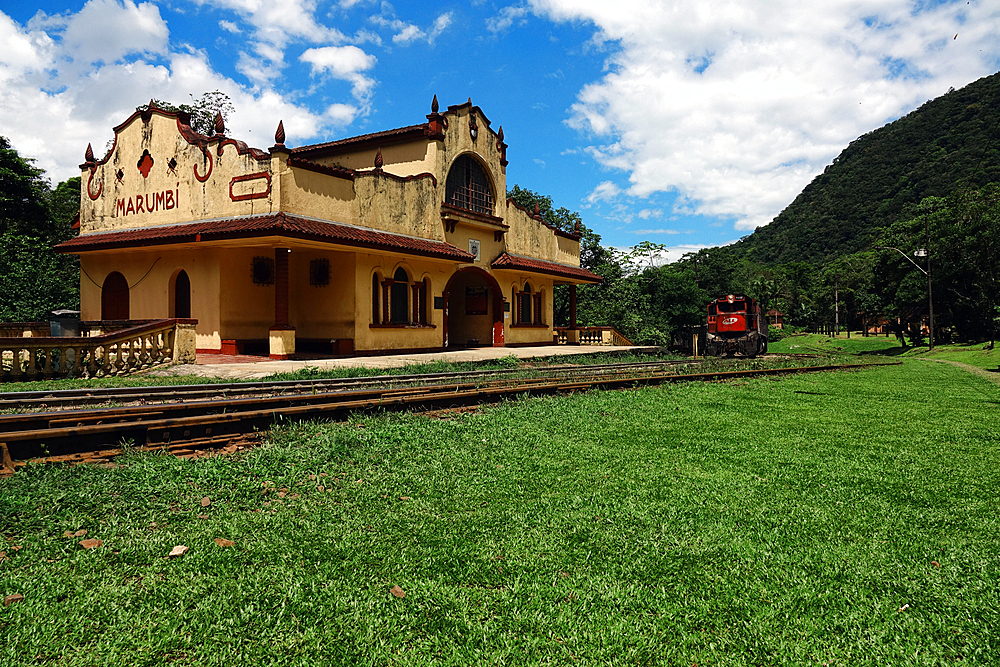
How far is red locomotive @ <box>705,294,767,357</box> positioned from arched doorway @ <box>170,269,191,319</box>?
20607 mm

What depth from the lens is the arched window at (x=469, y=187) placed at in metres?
26.5

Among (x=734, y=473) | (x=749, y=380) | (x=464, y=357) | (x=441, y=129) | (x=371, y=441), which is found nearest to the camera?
(x=734, y=473)

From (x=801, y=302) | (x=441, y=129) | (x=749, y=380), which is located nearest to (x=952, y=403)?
(x=749, y=380)

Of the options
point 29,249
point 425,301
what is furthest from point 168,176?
point 29,249

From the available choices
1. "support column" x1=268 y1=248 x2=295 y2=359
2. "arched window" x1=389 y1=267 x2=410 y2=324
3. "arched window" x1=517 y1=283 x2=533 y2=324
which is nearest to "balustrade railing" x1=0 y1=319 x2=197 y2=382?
"support column" x1=268 y1=248 x2=295 y2=359

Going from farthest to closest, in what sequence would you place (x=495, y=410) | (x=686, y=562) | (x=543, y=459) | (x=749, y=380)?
(x=749, y=380) < (x=495, y=410) < (x=543, y=459) < (x=686, y=562)

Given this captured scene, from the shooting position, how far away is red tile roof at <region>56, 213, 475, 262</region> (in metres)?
17.5

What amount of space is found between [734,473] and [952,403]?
8.16m

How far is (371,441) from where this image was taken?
709 cm

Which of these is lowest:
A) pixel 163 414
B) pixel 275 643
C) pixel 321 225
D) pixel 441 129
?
pixel 275 643

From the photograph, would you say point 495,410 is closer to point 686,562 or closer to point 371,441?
point 371,441

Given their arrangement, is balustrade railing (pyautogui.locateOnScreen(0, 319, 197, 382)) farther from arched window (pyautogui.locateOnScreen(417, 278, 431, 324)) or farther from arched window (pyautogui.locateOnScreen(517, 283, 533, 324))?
arched window (pyautogui.locateOnScreen(517, 283, 533, 324))

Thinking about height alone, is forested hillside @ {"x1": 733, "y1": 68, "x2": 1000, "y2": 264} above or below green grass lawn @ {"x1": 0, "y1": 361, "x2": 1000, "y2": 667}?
above

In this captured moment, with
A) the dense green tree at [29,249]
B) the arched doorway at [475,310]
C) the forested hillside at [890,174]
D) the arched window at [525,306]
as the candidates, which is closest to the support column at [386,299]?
the arched doorway at [475,310]
